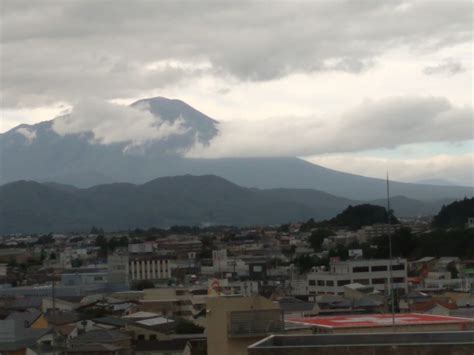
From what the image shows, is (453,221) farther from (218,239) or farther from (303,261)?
(218,239)

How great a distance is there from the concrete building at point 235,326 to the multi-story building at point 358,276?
45.4m

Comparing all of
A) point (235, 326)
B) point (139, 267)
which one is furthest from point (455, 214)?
point (235, 326)

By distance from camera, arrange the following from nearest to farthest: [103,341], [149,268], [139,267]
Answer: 1. [103,341]
2. [149,268]
3. [139,267]

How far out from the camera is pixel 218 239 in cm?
14388

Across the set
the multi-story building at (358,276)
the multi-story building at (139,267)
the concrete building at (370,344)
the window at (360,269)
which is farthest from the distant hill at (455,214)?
the concrete building at (370,344)

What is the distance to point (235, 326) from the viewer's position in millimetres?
16703

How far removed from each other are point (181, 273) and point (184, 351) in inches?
2176

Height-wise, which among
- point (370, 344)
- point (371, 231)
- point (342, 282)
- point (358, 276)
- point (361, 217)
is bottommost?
point (342, 282)

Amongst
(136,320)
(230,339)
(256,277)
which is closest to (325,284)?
(256,277)

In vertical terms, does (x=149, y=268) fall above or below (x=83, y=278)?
above

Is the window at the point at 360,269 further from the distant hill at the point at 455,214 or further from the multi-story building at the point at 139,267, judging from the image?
the distant hill at the point at 455,214

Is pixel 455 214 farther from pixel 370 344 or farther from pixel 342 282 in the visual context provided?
→ pixel 370 344

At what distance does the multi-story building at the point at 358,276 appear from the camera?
63094mm

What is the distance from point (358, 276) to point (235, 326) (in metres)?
48.6
